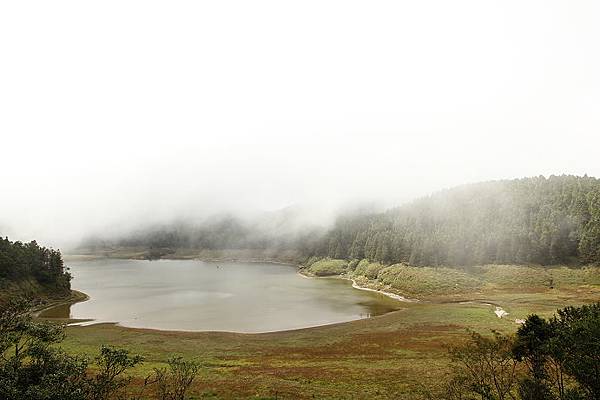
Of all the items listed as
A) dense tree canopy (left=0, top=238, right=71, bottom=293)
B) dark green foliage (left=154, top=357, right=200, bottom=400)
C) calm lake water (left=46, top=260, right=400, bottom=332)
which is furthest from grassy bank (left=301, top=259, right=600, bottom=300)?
dense tree canopy (left=0, top=238, right=71, bottom=293)

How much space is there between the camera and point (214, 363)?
1767 inches

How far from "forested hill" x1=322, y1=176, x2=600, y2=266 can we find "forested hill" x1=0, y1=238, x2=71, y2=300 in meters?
129

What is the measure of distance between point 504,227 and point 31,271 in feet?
543

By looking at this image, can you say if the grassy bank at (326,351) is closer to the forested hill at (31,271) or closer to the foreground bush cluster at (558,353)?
the foreground bush cluster at (558,353)

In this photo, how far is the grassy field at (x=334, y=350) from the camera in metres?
34.4

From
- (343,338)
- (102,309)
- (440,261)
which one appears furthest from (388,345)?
(440,261)

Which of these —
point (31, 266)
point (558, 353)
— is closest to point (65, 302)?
point (31, 266)

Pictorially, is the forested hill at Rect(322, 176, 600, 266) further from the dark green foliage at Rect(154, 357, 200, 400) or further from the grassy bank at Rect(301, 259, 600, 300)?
the dark green foliage at Rect(154, 357, 200, 400)

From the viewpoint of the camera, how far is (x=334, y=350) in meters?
51.2

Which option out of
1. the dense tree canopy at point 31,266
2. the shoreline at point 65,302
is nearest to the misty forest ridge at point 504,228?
the shoreline at point 65,302

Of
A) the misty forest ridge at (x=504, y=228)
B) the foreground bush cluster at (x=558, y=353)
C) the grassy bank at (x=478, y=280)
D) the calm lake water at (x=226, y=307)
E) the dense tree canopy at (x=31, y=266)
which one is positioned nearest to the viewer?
the foreground bush cluster at (x=558, y=353)

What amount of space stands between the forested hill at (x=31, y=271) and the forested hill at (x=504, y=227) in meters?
129

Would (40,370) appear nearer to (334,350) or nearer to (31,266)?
(334,350)

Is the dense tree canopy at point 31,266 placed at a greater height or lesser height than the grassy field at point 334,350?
greater
